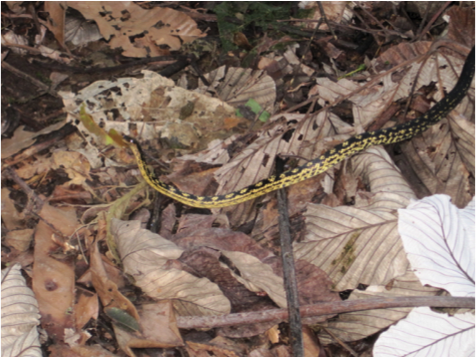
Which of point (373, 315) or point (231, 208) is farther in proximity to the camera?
point (231, 208)

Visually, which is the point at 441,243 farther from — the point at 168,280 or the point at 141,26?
the point at 141,26

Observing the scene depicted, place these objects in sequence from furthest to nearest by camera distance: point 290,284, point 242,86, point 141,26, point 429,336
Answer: point 141,26
point 242,86
point 290,284
point 429,336

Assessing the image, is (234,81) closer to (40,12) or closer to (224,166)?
(224,166)

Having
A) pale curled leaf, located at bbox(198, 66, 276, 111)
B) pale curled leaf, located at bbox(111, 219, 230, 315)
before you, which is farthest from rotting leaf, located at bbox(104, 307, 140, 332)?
pale curled leaf, located at bbox(198, 66, 276, 111)

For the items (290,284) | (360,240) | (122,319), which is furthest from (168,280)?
(360,240)

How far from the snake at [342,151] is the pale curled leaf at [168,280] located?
0.69 meters

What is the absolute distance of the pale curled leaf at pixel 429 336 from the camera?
2436 mm

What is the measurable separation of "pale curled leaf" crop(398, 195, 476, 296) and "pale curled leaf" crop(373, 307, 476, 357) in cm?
18

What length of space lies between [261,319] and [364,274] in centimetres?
79

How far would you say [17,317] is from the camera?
2832 mm

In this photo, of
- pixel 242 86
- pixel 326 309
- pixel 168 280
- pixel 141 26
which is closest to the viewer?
pixel 326 309

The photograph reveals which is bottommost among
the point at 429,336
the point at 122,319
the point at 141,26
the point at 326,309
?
the point at 122,319

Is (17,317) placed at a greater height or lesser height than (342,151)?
lesser

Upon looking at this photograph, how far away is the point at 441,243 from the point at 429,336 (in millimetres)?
610
